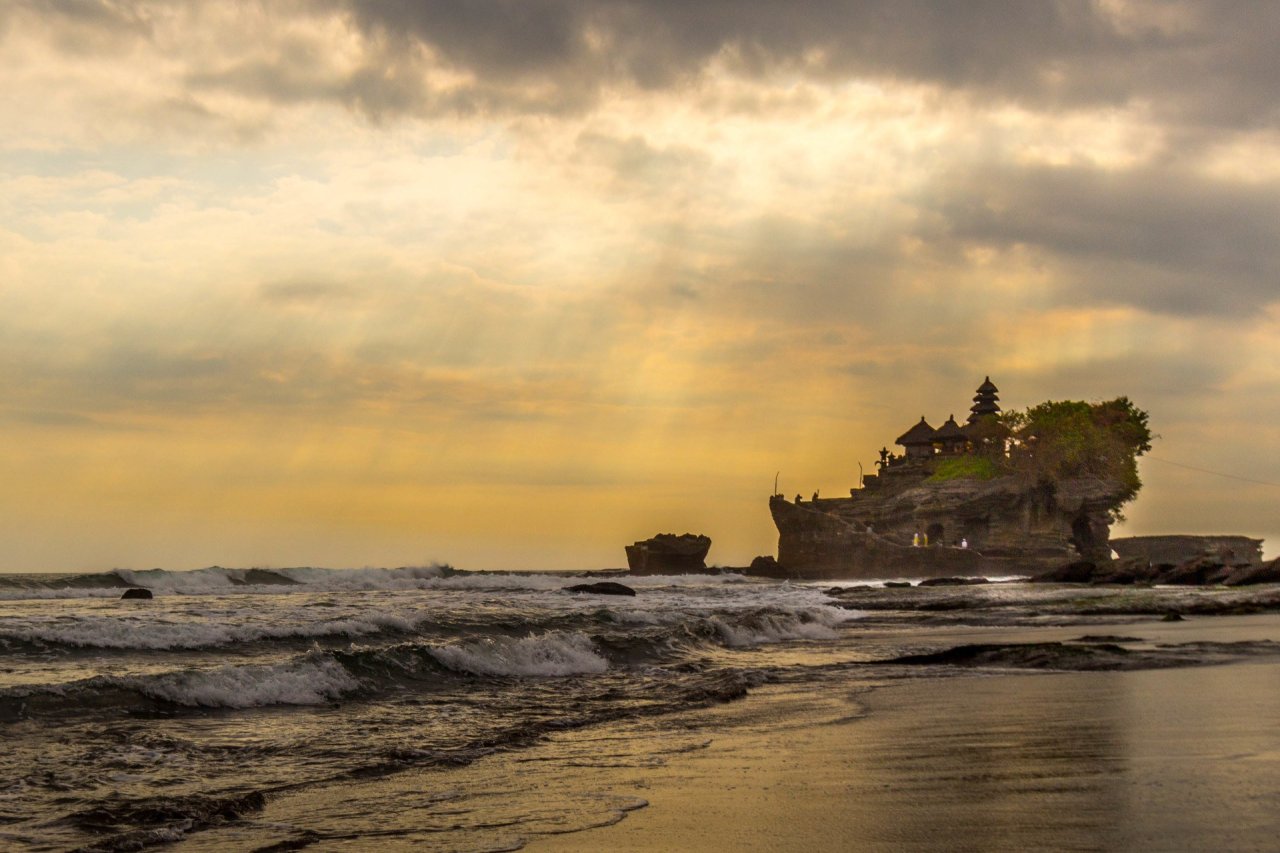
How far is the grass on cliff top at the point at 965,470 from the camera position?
8981 cm

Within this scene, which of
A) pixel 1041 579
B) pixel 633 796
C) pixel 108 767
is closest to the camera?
pixel 633 796

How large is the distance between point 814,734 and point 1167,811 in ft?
12.7

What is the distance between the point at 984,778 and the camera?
662 cm

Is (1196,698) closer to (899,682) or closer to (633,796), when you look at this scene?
(899,682)

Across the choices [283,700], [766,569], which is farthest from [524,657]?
[766,569]

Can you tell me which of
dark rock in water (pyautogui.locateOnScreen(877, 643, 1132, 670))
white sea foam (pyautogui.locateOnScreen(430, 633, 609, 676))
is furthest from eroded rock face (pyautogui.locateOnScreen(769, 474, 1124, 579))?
white sea foam (pyautogui.locateOnScreen(430, 633, 609, 676))

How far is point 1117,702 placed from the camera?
10.0 metres

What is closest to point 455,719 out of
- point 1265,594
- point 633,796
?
point 633,796

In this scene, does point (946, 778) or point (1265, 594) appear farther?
point (1265, 594)

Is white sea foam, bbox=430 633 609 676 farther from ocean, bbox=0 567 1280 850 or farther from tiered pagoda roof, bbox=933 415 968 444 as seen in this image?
tiered pagoda roof, bbox=933 415 968 444

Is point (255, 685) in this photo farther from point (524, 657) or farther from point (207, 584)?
point (207, 584)

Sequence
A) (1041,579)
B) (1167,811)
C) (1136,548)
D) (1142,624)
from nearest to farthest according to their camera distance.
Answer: (1167,811) < (1142,624) < (1041,579) < (1136,548)

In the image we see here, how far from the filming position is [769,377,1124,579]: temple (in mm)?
84250

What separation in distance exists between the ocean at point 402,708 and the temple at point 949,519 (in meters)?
63.6
